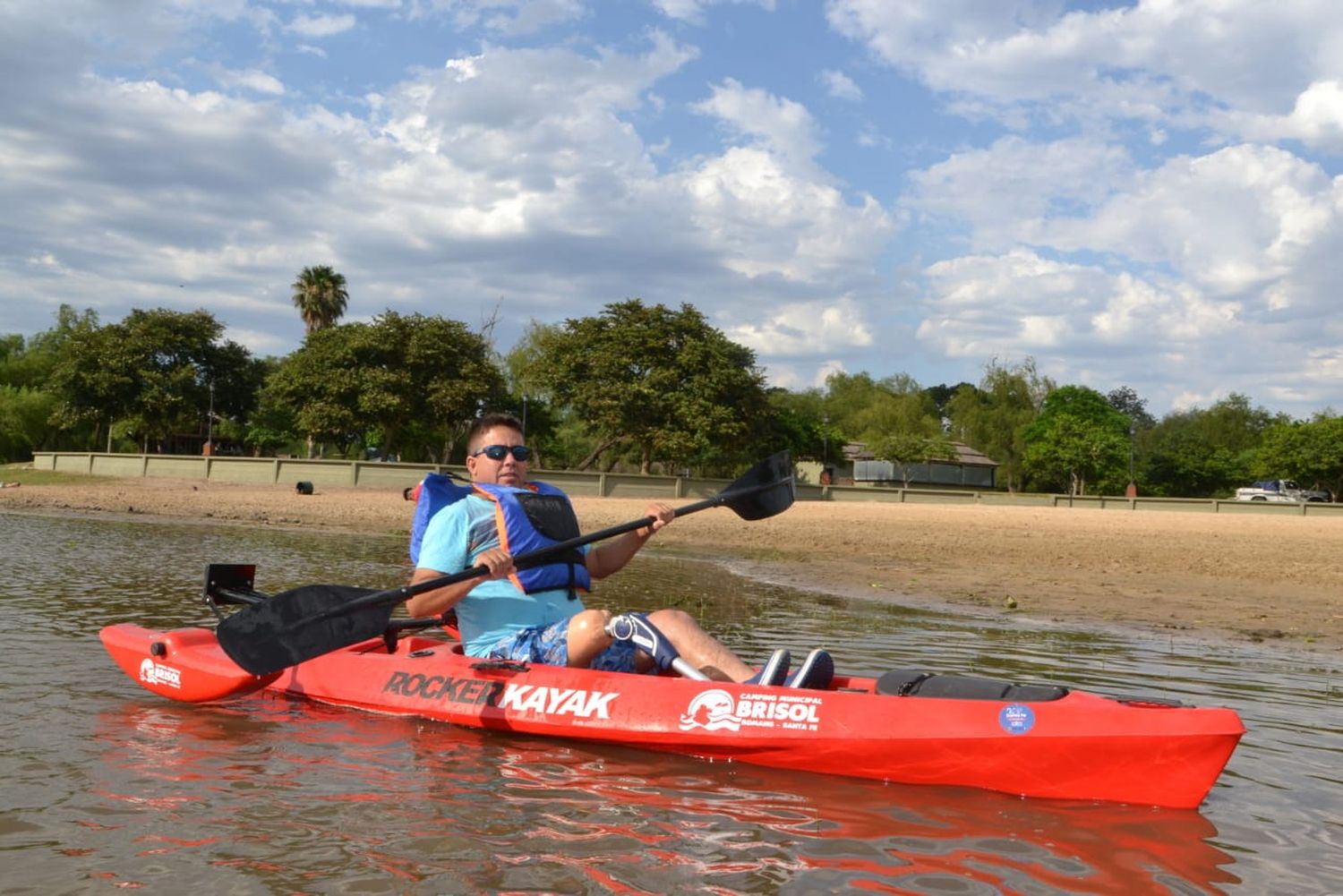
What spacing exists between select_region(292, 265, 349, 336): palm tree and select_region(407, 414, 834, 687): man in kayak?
49515 mm

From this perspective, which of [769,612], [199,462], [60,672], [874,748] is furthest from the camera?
[199,462]

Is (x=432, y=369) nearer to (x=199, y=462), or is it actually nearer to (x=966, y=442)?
(x=199, y=462)

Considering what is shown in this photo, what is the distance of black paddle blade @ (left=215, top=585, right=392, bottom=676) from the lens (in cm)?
593

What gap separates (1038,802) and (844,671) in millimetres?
2741

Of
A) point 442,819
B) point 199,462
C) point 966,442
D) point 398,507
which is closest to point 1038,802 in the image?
point 442,819

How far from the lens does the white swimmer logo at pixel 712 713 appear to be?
5328mm

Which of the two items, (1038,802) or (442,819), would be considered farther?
(1038,802)

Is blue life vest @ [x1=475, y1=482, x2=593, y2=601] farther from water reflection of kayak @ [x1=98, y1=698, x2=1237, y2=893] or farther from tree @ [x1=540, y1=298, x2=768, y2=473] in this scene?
tree @ [x1=540, y1=298, x2=768, y2=473]

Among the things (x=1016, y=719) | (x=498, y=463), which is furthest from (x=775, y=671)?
(x=498, y=463)

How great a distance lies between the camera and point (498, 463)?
5.88m

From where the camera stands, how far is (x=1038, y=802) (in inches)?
192

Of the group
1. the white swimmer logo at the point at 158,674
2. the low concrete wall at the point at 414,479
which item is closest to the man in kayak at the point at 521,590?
the white swimmer logo at the point at 158,674

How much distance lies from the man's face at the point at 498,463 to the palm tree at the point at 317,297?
162ft

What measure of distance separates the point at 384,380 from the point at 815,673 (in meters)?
40.5
